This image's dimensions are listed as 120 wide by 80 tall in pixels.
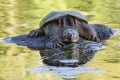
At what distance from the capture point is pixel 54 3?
15883 mm

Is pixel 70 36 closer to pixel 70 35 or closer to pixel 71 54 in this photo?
pixel 70 35

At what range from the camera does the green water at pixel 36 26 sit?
6805 millimetres

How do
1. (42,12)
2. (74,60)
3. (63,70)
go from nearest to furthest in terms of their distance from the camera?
(63,70)
(74,60)
(42,12)

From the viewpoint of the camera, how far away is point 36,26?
10.9m

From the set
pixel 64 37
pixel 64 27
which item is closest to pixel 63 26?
pixel 64 27

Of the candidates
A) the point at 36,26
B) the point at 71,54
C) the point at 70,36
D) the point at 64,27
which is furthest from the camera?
the point at 36,26

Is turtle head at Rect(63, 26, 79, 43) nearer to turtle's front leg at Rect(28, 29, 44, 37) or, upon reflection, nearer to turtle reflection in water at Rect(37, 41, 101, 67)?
turtle reflection in water at Rect(37, 41, 101, 67)

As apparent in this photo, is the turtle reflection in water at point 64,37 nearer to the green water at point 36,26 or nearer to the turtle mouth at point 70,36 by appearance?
the turtle mouth at point 70,36

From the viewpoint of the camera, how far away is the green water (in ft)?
22.3

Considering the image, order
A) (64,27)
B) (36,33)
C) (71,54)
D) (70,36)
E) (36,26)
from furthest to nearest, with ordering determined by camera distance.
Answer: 1. (36,26)
2. (36,33)
3. (64,27)
4. (70,36)
5. (71,54)

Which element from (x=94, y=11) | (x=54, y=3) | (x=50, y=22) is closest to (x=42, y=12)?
(x=94, y=11)

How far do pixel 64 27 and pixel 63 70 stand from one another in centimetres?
229

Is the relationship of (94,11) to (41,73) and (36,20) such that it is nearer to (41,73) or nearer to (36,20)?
(36,20)

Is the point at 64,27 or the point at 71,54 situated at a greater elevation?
the point at 64,27
